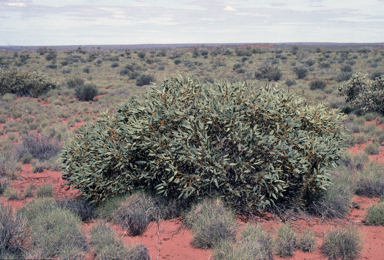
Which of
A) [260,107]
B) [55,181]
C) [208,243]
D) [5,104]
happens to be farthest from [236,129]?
[5,104]

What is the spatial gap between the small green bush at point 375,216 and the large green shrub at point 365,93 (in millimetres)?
9629

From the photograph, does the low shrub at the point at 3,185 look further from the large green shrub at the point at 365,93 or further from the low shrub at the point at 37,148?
the large green shrub at the point at 365,93

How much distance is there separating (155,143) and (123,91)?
1831 cm

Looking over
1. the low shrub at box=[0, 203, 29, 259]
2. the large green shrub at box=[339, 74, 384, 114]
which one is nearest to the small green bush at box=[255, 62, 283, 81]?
the large green shrub at box=[339, 74, 384, 114]

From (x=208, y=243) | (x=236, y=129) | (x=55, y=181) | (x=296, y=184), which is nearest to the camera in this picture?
(x=208, y=243)

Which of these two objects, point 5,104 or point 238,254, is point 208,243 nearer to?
point 238,254

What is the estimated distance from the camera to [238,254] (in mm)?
3480

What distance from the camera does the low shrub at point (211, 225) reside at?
13.4ft

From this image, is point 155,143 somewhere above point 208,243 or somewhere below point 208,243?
above

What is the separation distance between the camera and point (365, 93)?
13.7 metres

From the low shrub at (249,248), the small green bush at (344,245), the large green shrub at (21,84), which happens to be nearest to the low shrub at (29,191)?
the low shrub at (249,248)

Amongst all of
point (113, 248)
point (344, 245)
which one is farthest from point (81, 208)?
point (344, 245)

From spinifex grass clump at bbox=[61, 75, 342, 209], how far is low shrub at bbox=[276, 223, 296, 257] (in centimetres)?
51

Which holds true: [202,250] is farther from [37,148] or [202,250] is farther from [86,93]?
[86,93]
